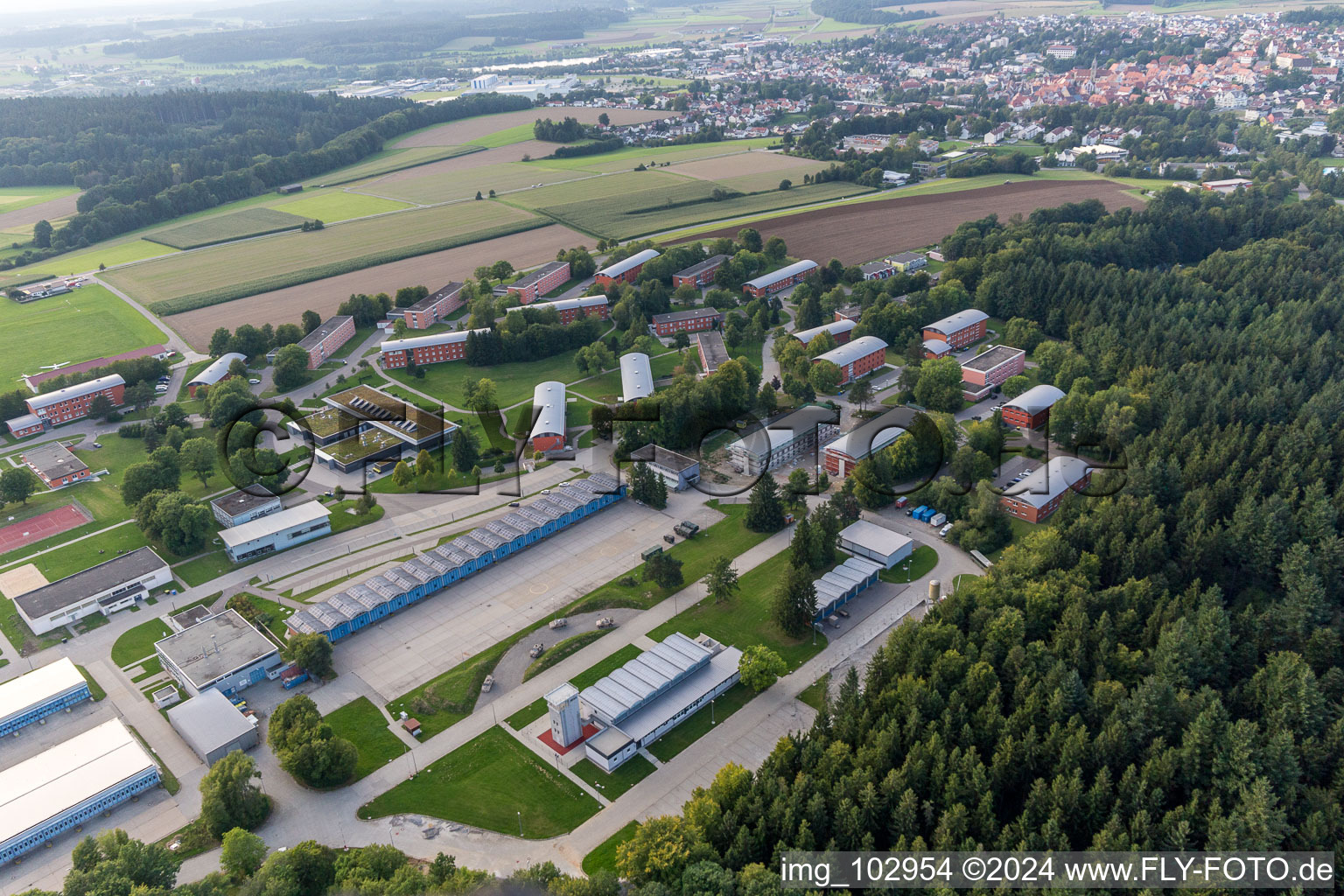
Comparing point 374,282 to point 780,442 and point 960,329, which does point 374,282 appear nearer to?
point 780,442

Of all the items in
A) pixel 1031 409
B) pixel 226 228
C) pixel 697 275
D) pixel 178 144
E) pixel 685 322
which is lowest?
pixel 1031 409

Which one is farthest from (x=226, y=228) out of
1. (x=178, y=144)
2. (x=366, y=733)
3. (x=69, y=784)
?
(x=366, y=733)

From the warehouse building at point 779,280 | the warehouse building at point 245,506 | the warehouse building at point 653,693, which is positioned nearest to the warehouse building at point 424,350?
the warehouse building at point 245,506

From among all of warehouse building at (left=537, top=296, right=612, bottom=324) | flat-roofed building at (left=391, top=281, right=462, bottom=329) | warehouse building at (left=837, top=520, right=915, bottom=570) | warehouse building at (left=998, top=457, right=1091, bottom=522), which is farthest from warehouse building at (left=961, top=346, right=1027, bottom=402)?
flat-roofed building at (left=391, top=281, right=462, bottom=329)

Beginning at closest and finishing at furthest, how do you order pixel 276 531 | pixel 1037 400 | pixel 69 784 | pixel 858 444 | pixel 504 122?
1. pixel 69 784
2. pixel 276 531
3. pixel 858 444
4. pixel 1037 400
5. pixel 504 122

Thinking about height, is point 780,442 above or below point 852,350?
below

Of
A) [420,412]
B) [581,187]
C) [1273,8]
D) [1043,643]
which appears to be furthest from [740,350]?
[1273,8]
